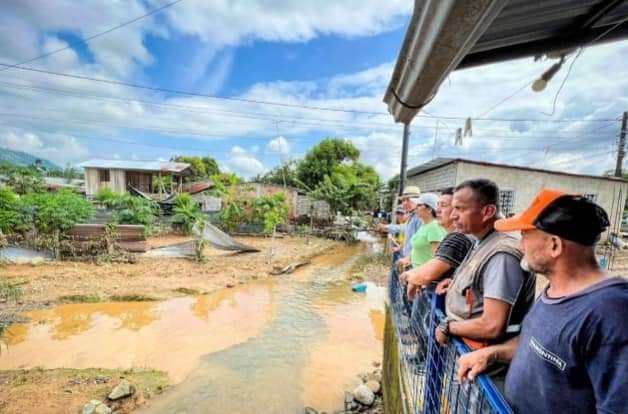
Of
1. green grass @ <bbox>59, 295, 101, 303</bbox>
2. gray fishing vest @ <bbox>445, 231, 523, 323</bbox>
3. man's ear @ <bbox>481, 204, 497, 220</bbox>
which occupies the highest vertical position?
man's ear @ <bbox>481, 204, 497, 220</bbox>

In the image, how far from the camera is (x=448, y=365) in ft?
4.84

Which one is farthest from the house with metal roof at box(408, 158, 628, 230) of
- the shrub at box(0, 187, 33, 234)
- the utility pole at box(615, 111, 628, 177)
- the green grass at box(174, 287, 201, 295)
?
the shrub at box(0, 187, 33, 234)

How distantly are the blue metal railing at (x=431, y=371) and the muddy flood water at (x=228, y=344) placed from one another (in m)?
1.84

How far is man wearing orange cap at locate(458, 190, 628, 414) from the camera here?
0.76 m

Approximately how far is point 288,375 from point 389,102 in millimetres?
3952

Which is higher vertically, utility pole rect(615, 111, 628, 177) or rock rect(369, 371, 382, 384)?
utility pole rect(615, 111, 628, 177)

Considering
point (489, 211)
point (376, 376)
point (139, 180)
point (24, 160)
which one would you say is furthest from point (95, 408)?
point (24, 160)

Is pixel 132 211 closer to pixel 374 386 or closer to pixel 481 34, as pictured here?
pixel 374 386

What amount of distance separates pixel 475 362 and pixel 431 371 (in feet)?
2.16

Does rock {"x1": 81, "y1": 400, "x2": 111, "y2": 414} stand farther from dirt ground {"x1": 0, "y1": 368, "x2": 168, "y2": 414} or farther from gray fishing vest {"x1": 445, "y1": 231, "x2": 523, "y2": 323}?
gray fishing vest {"x1": 445, "y1": 231, "x2": 523, "y2": 323}

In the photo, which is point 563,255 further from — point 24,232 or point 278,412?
point 24,232

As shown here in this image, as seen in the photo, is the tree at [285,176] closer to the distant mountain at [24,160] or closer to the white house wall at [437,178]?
the white house wall at [437,178]

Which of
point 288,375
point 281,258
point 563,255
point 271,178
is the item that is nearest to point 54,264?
point 281,258

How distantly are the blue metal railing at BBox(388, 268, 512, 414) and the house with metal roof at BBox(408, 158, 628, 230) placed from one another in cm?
687
